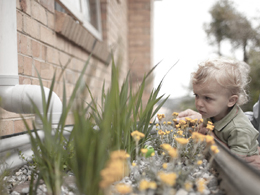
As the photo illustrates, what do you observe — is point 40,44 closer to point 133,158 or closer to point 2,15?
point 2,15

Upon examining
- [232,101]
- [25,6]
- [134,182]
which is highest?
[25,6]

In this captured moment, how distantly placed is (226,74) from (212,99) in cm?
21

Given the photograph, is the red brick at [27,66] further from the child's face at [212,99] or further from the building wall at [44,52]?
the child's face at [212,99]

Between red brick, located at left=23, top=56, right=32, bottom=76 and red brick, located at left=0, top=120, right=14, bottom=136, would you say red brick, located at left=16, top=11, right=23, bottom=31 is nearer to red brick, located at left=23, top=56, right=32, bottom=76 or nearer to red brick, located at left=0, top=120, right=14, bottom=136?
red brick, located at left=23, top=56, right=32, bottom=76

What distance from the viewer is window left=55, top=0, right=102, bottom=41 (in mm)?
2778

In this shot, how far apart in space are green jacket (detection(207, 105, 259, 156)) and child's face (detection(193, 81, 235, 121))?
0.24 feet

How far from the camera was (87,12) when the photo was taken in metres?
3.78

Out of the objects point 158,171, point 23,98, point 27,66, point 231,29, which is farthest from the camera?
point 231,29

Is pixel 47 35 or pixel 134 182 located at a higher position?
pixel 47 35

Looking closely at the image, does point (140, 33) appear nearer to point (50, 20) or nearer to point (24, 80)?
point (50, 20)

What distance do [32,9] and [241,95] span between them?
5.79 feet

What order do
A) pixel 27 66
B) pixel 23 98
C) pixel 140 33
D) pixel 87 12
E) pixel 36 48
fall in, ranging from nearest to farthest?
pixel 23 98, pixel 27 66, pixel 36 48, pixel 87 12, pixel 140 33

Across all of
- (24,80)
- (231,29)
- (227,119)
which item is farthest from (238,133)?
(231,29)

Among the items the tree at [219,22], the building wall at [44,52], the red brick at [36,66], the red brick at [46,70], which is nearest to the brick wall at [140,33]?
the building wall at [44,52]
